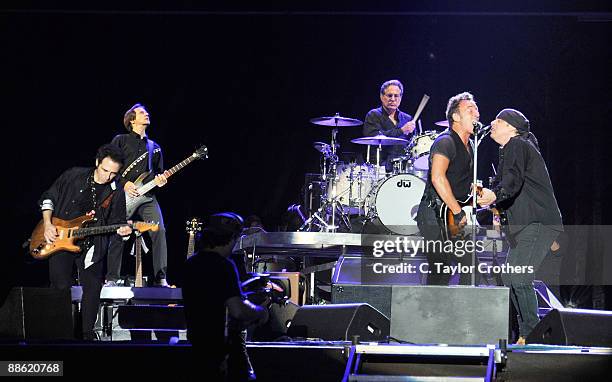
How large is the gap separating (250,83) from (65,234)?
18.4 ft

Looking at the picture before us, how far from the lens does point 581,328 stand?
6086 millimetres

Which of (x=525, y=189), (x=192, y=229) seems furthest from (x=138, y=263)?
(x=525, y=189)

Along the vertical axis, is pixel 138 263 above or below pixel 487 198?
below

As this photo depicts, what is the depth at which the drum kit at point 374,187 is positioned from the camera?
10281 mm

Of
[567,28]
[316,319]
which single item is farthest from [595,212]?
[316,319]

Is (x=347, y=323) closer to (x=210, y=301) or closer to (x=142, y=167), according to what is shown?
→ (x=210, y=301)

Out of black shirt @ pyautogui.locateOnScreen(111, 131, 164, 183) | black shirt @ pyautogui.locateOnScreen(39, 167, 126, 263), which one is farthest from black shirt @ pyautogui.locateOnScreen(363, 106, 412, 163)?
black shirt @ pyautogui.locateOnScreen(39, 167, 126, 263)

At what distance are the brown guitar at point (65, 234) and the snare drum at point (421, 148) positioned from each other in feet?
13.8

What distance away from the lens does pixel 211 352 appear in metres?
5.08

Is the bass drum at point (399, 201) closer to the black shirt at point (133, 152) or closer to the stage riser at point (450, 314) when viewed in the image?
the black shirt at point (133, 152)

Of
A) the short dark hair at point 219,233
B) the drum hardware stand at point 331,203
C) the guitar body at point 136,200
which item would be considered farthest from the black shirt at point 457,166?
the guitar body at point 136,200

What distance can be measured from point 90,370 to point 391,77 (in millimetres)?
7808

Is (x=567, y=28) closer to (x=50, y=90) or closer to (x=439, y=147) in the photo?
(x=439, y=147)

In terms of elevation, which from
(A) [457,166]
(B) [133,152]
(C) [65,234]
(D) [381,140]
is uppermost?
(D) [381,140]
